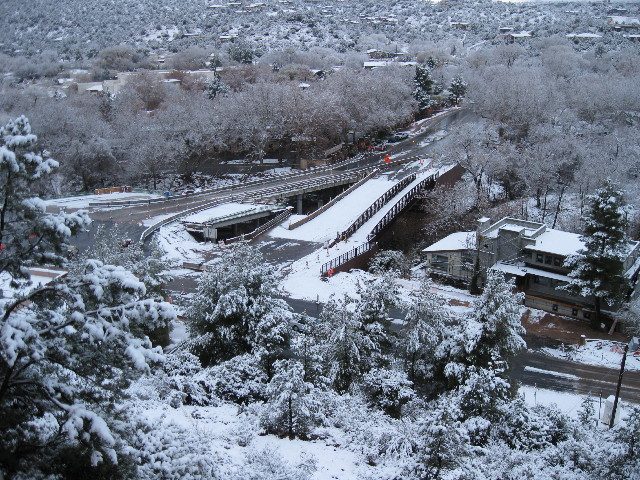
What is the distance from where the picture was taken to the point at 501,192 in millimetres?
54688

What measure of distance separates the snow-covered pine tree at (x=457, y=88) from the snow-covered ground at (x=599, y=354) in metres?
60.1

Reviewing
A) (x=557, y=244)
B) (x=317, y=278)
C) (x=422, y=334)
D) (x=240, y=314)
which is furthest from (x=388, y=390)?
(x=557, y=244)

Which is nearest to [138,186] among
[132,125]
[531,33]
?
[132,125]

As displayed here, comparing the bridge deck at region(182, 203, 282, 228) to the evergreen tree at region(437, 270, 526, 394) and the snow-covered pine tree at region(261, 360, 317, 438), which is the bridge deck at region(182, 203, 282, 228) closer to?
the evergreen tree at region(437, 270, 526, 394)

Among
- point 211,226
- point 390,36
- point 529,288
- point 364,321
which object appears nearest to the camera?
point 364,321

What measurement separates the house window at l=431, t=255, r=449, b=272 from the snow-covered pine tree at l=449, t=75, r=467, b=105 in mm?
51856


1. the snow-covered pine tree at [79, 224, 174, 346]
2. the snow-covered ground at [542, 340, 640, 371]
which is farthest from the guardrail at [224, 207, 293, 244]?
the snow-covered ground at [542, 340, 640, 371]

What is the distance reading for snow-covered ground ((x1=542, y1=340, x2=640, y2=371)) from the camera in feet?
89.7

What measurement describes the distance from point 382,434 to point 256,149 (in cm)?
4849

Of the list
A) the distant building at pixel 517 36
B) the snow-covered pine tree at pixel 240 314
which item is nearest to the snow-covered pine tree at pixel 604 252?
the snow-covered pine tree at pixel 240 314

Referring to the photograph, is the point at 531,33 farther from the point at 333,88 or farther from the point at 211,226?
the point at 211,226

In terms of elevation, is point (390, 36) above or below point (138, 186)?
above

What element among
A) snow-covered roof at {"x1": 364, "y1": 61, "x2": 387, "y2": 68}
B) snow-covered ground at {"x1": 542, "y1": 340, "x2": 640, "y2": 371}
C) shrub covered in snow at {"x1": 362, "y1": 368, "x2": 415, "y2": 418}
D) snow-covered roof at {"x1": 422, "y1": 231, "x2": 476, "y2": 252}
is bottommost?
snow-covered ground at {"x1": 542, "y1": 340, "x2": 640, "y2": 371}

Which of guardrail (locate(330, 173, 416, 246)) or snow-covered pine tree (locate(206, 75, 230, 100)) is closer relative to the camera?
guardrail (locate(330, 173, 416, 246))
